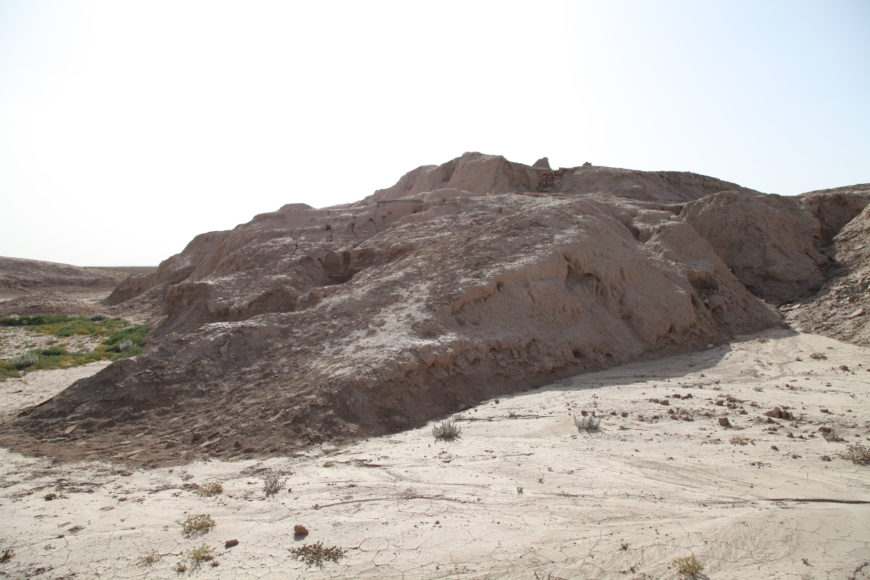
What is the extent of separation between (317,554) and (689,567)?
2.29m

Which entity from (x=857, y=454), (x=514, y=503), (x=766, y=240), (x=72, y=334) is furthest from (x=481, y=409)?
(x=72, y=334)

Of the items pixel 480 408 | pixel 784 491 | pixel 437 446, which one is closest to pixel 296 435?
pixel 437 446

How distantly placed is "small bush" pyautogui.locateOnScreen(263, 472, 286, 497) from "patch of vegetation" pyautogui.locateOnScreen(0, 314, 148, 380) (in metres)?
8.10

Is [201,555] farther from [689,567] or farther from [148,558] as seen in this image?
[689,567]

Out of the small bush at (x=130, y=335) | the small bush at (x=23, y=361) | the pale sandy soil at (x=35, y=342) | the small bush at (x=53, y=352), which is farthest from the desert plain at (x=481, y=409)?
the small bush at (x=53, y=352)

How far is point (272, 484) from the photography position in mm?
4797

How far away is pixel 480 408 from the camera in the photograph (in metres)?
7.26

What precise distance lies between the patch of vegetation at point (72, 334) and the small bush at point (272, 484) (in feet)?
26.6

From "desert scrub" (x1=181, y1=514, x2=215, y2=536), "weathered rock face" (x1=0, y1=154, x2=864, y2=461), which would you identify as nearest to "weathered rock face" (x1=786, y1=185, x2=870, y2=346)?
"weathered rock face" (x1=0, y1=154, x2=864, y2=461)

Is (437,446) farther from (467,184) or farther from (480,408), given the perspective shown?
(467,184)

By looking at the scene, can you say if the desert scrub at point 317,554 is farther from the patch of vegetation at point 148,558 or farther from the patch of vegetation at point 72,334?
the patch of vegetation at point 72,334

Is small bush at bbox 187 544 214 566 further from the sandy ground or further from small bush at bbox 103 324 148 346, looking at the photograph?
small bush at bbox 103 324 148 346

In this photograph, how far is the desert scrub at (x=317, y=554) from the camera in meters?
3.68

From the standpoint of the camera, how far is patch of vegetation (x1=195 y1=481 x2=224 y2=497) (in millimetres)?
4793
